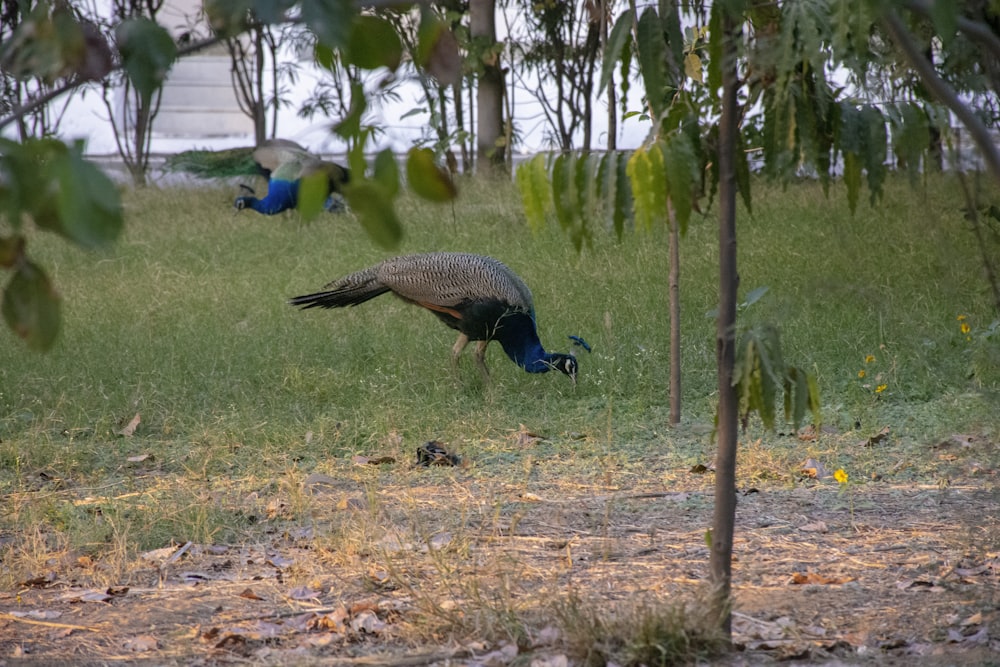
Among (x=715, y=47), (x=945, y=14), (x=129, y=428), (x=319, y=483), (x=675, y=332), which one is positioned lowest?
(x=319, y=483)

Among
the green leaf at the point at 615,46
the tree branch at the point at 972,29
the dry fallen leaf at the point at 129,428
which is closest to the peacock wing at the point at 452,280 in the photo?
the dry fallen leaf at the point at 129,428

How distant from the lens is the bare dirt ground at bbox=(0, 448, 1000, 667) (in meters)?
2.60

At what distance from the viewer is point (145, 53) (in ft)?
4.08

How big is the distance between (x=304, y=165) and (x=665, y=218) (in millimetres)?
806

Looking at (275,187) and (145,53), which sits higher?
(275,187)

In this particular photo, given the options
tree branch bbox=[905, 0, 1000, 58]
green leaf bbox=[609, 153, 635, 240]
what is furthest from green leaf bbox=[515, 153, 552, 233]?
tree branch bbox=[905, 0, 1000, 58]

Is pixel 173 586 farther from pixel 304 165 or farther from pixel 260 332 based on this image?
pixel 260 332

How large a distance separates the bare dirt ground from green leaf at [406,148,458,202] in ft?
4.77

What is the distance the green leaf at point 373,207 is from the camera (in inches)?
47.2

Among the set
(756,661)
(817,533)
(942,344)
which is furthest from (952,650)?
(942,344)

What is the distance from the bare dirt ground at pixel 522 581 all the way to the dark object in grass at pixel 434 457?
15.0 inches

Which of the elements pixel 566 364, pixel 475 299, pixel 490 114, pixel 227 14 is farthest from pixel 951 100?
pixel 490 114

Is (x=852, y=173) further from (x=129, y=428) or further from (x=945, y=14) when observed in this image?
(x=129, y=428)

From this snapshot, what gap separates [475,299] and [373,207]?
454 cm
